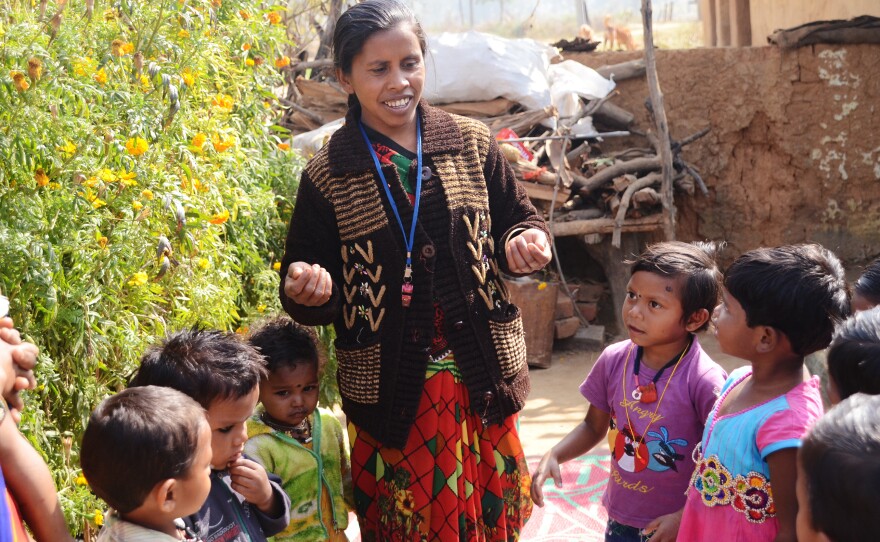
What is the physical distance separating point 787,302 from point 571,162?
6.30 meters

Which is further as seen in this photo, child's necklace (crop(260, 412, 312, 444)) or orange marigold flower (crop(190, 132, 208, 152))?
orange marigold flower (crop(190, 132, 208, 152))

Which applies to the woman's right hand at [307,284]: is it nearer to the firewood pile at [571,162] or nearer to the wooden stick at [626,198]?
the firewood pile at [571,162]

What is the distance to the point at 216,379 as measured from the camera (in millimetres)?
2072

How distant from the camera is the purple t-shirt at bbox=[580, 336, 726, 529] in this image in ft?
7.73

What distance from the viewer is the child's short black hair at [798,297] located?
2018mm

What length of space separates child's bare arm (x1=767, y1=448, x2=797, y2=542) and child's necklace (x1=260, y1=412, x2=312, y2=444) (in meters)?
1.25

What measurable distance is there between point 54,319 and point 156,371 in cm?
52

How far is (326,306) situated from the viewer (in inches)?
93.5

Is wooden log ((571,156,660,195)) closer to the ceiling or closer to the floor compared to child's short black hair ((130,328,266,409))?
closer to the floor

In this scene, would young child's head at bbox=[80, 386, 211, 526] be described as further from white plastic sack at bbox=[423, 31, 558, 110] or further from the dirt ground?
white plastic sack at bbox=[423, 31, 558, 110]

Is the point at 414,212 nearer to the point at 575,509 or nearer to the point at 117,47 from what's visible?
the point at 117,47

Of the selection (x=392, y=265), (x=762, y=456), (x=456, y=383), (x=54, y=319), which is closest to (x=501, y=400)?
(x=456, y=383)

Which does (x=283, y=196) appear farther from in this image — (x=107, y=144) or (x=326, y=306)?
(x=326, y=306)

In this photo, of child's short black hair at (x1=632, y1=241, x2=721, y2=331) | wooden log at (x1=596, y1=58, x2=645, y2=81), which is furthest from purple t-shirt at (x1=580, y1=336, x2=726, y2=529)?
wooden log at (x1=596, y1=58, x2=645, y2=81)
